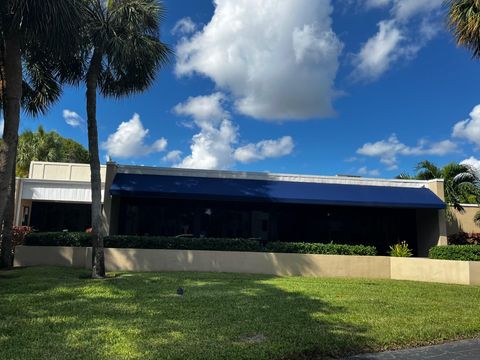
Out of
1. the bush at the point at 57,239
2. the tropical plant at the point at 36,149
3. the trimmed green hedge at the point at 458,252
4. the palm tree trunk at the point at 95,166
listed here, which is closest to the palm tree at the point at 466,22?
the trimmed green hedge at the point at 458,252

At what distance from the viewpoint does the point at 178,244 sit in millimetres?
15445

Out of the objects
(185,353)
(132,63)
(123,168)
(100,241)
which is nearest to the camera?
(185,353)

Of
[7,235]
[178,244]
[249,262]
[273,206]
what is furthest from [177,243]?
[7,235]

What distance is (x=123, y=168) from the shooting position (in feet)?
58.2

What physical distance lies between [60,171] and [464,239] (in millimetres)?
21676

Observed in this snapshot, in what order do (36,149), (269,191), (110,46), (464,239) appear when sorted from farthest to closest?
(36,149)
(464,239)
(269,191)
(110,46)

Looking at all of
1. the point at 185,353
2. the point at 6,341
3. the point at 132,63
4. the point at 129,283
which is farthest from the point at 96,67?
the point at 185,353

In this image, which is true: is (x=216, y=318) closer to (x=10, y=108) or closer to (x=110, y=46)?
(x=10, y=108)

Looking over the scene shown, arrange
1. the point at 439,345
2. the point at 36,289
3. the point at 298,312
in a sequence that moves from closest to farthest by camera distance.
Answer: the point at 439,345 → the point at 298,312 → the point at 36,289

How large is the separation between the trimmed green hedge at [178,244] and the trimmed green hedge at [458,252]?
100 inches

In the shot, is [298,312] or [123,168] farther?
[123,168]

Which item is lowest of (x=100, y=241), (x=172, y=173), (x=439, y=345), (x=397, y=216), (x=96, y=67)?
(x=439, y=345)

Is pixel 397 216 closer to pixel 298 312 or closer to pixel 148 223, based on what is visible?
pixel 148 223

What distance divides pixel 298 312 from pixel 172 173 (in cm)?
1055
